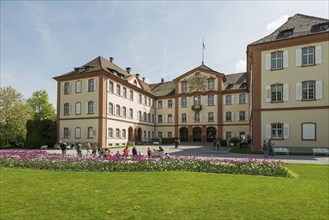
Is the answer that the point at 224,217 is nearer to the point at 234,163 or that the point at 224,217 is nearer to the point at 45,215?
the point at 45,215

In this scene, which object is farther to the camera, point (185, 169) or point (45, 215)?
point (185, 169)

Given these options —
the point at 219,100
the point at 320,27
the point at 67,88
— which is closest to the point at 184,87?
the point at 219,100

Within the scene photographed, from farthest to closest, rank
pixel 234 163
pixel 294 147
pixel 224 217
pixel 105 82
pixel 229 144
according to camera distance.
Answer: pixel 229 144, pixel 105 82, pixel 294 147, pixel 234 163, pixel 224 217

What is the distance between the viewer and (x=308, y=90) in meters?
25.8

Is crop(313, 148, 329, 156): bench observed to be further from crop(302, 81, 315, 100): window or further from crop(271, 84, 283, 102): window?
crop(271, 84, 283, 102): window

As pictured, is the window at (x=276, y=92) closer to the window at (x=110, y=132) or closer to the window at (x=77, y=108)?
the window at (x=110, y=132)

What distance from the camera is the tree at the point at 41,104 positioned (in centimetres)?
6275

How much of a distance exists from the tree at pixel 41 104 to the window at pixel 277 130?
5195 centimetres

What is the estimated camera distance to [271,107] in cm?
2697

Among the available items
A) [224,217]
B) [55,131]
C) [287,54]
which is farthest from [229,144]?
[224,217]

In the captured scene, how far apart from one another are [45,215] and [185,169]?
828cm

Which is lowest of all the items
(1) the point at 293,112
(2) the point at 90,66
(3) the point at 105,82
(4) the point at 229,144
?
(4) the point at 229,144

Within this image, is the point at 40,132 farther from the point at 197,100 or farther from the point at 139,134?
the point at 197,100

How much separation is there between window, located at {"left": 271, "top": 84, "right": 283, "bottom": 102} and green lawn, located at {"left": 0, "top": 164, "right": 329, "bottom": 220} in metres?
17.7
